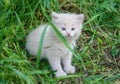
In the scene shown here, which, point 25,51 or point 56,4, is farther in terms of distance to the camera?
point 56,4

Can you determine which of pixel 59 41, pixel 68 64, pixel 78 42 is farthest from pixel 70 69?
pixel 78 42

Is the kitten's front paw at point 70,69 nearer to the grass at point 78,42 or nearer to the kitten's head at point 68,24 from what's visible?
the grass at point 78,42

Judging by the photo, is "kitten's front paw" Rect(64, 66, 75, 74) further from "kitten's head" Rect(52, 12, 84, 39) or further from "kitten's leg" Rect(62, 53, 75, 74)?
"kitten's head" Rect(52, 12, 84, 39)

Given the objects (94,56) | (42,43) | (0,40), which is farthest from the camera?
(94,56)

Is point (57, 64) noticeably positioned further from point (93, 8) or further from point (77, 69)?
point (93, 8)

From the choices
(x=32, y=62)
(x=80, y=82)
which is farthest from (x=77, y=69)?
(x=32, y=62)

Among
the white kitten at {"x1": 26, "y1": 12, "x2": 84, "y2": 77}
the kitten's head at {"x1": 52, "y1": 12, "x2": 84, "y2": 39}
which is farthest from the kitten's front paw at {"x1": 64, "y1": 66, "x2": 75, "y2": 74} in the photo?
the kitten's head at {"x1": 52, "y1": 12, "x2": 84, "y2": 39}

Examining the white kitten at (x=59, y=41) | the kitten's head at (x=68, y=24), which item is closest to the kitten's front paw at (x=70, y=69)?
the white kitten at (x=59, y=41)
